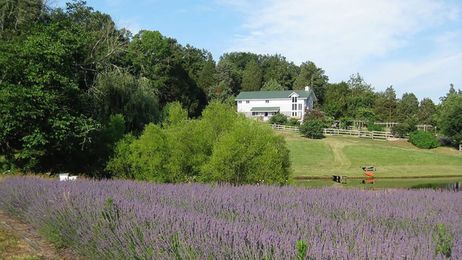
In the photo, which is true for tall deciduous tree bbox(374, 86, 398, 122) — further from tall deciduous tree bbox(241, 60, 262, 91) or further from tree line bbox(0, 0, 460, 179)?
tree line bbox(0, 0, 460, 179)

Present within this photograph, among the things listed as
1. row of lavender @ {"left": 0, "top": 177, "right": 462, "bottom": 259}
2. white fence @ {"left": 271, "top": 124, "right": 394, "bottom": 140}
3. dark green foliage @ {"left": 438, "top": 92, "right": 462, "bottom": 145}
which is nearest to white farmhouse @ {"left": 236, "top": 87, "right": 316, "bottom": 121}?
white fence @ {"left": 271, "top": 124, "right": 394, "bottom": 140}

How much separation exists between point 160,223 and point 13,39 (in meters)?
22.2

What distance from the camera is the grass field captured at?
41.7 m

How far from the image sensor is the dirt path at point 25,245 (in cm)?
638

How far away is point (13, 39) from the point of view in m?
23.7

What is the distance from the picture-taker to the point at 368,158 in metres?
47.6

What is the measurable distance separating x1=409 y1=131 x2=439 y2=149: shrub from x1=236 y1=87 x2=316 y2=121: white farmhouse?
3476 cm

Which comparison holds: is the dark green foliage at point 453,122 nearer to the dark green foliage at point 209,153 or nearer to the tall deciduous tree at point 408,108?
the tall deciduous tree at point 408,108

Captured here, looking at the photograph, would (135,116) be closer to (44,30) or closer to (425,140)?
(44,30)

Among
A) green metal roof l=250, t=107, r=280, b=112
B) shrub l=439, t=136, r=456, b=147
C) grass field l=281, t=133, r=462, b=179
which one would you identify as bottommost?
grass field l=281, t=133, r=462, b=179

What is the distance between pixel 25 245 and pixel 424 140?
53104 mm

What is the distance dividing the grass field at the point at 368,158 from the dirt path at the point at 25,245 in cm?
3216

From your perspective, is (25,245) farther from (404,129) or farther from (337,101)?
(337,101)

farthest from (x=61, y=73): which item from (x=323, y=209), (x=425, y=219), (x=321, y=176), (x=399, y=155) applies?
(x=399, y=155)
